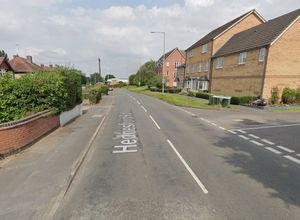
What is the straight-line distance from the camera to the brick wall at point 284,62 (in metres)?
21.0

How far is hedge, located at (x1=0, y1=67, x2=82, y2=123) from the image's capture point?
8648 millimetres

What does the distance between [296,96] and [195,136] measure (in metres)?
17.4

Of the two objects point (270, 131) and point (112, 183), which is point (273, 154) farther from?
point (112, 183)

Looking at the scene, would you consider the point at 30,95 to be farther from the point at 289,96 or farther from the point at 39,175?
the point at 289,96

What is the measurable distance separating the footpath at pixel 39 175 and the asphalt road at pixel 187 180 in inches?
13.3

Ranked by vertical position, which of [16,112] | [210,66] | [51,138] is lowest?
[51,138]

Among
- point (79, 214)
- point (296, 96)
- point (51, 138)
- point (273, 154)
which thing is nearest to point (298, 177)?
point (273, 154)

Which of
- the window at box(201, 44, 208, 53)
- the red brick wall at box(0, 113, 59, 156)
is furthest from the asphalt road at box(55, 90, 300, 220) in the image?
the window at box(201, 44, 208, 53)

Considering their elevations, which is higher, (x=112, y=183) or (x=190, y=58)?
(x=190, y=58)

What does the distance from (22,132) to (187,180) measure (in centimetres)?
610

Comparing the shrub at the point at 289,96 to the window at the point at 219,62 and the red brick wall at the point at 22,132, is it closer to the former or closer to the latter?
the window at the point at 219,62

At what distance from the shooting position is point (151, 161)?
6383mm

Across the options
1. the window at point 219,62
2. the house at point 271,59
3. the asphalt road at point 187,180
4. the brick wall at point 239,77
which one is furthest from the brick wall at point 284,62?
the asphalt road at point 187,180

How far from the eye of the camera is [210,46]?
1372 inches
